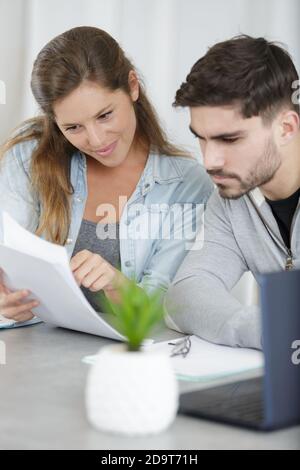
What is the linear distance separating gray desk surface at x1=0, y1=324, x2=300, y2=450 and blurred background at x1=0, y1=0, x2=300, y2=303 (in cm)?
130

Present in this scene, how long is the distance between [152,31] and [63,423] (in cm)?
177

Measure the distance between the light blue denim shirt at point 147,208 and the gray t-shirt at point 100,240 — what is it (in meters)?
0.02

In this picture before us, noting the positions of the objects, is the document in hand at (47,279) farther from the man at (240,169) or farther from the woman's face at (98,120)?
the woman's face at (98,120)

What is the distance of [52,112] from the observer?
196cm

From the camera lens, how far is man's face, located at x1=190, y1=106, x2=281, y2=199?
164 centimetres

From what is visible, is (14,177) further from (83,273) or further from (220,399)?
(220,399)

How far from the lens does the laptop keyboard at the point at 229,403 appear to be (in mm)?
1061

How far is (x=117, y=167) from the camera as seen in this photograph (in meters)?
2.10

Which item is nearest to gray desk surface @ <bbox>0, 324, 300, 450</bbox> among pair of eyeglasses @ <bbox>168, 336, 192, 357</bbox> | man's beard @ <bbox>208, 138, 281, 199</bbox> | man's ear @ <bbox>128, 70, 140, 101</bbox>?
pair of eyeglasses @ <bbox>168, 336, 192, 357</bbox>

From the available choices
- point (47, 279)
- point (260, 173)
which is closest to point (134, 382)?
point (47, 279)

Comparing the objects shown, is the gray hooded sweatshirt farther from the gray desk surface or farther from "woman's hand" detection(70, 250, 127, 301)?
the gray desk surface

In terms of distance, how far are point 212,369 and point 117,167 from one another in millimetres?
890
